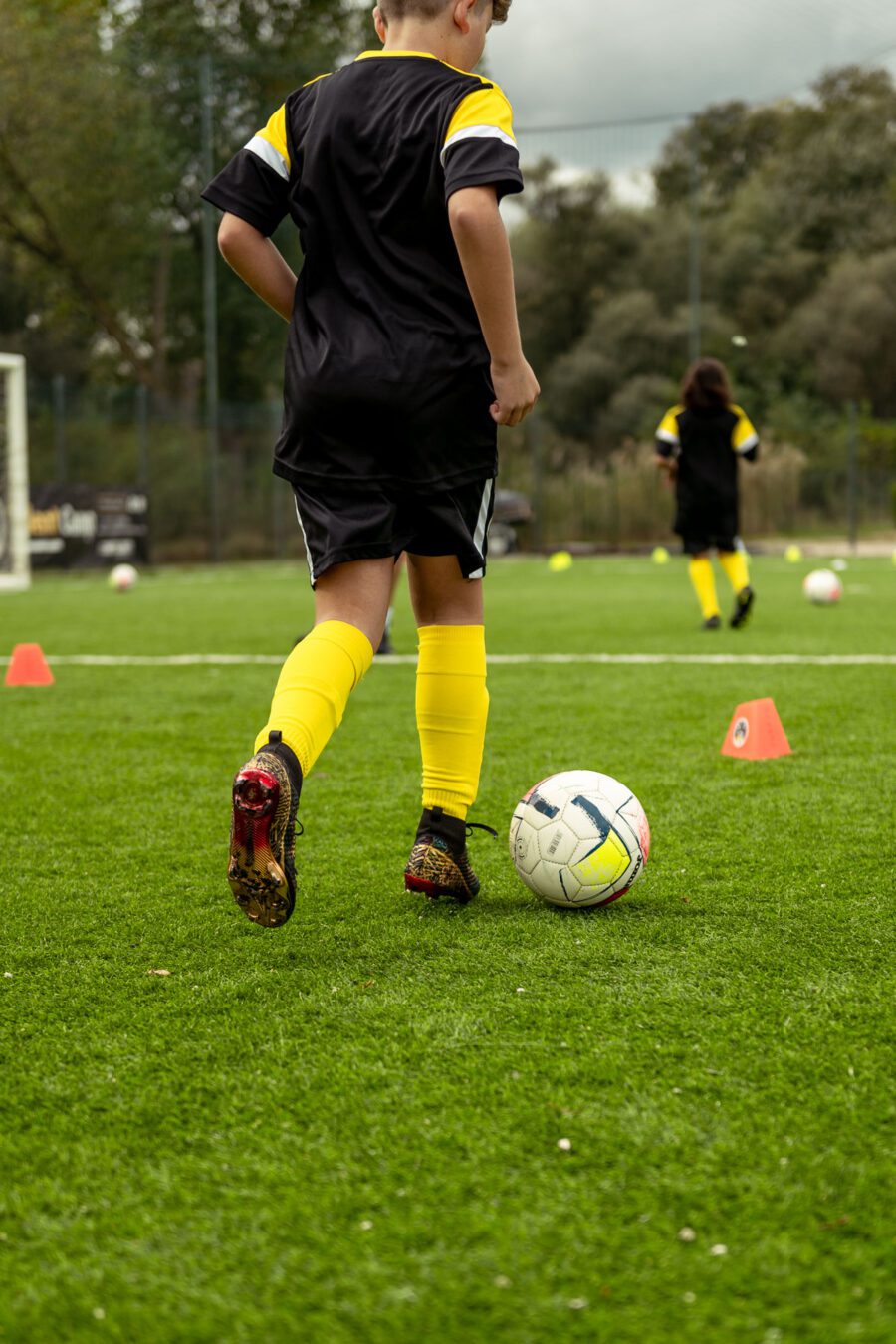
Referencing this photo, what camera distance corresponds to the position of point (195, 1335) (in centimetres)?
136

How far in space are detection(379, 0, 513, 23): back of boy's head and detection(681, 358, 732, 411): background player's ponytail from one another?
7276 mm

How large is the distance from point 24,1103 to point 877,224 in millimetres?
44340

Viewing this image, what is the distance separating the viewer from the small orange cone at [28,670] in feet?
22.9

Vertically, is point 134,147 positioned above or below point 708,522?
above

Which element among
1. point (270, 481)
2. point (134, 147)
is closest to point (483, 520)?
point (270, 481)

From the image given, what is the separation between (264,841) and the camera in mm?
2328

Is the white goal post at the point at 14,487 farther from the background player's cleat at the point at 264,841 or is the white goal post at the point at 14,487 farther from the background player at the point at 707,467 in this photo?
the background player's cleat at the point at 264,841

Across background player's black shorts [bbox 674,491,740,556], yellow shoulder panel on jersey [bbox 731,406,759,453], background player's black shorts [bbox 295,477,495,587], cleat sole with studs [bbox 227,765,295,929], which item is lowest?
cleat sole with studs [bbox 227,765,295,929]

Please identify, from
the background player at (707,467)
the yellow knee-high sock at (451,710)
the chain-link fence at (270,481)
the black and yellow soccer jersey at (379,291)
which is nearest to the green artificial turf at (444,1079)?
the yellow knee-high sock at (451,710)

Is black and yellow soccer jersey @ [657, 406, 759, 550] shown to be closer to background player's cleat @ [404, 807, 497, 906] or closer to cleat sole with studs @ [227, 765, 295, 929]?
background player's cleat @ [404, 807, 497, 906]

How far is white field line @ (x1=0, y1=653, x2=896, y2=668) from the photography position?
7.41 metres

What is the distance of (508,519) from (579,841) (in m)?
23.8

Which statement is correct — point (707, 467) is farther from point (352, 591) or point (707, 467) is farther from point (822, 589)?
point (352, 591)

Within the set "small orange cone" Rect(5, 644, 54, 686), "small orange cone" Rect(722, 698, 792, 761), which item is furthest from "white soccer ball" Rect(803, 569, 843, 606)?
"small orange cone" Rect(722, 698, 792, 761)
